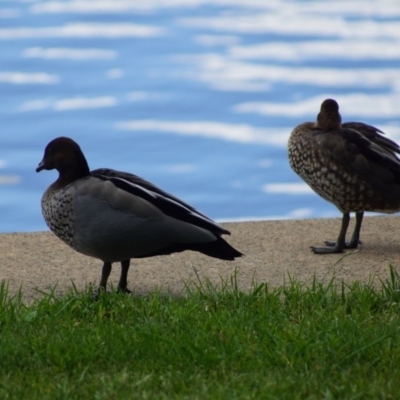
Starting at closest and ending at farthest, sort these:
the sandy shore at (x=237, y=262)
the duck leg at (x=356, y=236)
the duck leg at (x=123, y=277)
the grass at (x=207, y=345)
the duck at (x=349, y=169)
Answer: the grass at (x=207, y=345) < the duck leg at (x=123, y=277) < the sandy shore at (x=237, y=262) < the duck at (x=349, y=169) < the duck leg at (x=356, y=236)

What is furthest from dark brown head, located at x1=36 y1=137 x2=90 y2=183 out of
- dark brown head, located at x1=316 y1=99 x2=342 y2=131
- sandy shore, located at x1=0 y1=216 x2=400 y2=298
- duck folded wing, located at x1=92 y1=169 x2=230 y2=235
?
dark brown head, located at x1=316 y1=99 x2=342 y2=131

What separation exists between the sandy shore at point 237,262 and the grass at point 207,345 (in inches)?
16.7

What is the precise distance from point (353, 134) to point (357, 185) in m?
0.38

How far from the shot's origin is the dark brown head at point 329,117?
25.5 ft

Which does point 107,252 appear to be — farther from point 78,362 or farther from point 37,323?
point 78,362

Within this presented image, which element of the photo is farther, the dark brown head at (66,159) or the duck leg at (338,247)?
the duck leg at (338,247)

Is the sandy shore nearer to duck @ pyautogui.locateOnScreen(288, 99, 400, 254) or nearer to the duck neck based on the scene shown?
duck @ pyautogui.locateOnScreen(288, 99, 400, 254)

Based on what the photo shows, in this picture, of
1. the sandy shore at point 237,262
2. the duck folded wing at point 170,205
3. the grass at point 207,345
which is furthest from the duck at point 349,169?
the duck folded wing at point 170,205

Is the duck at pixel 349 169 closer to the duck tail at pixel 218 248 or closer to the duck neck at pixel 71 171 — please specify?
the duck tail at pixel 218 248

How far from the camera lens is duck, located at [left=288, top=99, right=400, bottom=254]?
293 inches

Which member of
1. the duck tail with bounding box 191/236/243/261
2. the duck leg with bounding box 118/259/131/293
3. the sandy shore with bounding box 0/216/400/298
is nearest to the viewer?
the duck tail with bounding box 191/236/243/261

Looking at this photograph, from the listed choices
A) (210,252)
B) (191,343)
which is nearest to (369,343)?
(191,343)

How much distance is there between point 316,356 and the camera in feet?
17.2

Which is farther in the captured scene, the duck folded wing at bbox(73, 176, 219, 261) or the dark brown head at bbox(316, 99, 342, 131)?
the dark brown head at bbox(316, 99, 342, 131)
